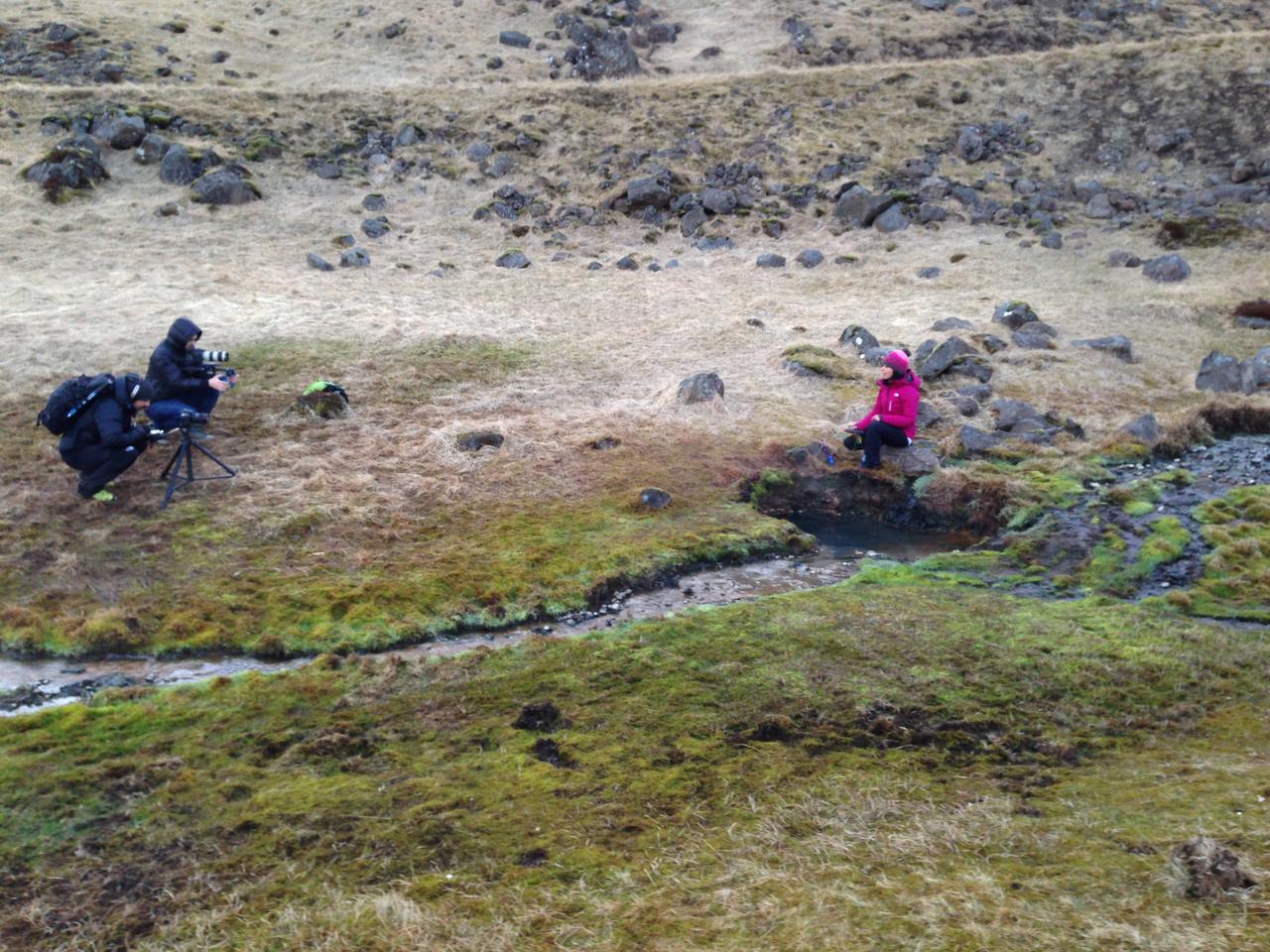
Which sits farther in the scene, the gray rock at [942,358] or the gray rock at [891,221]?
the gray rock at [891,221]

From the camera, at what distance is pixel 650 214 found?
37.5m

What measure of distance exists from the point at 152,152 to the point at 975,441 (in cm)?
3248

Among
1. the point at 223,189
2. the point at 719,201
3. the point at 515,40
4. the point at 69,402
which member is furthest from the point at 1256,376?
the point at 515,40

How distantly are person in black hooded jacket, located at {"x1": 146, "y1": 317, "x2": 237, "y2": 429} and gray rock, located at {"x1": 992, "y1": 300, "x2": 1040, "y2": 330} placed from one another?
19.7 meters

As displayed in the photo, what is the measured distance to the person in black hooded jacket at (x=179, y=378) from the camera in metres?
17.2

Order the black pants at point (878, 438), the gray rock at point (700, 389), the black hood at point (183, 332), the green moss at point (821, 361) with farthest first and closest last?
the green moss at point (821, 361) < the gray rock at point (700, 389) < the black pants at point (878, 438) < the black hood at point (183, 332)

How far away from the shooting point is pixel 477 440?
19.1 m

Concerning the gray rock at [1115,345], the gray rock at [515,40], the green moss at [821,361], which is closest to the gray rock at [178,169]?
the gray rock at [515,40]

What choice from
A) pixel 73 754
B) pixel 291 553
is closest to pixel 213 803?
pixel 73 754

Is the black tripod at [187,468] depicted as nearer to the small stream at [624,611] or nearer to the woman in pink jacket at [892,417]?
the small stream at [624,611]

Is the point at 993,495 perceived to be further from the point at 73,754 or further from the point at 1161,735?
the point at 73,754

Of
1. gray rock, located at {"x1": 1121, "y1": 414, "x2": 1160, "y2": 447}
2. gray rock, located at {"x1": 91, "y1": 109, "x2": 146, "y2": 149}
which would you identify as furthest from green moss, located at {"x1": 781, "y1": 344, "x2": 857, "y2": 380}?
gray rock, located at {"x1": 91, "y1": 109, "x2": 146, "y2": 149}

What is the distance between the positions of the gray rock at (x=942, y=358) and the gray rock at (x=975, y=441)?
378cm

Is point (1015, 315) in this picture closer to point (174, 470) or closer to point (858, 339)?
point (858, 339)
